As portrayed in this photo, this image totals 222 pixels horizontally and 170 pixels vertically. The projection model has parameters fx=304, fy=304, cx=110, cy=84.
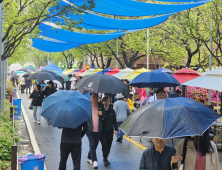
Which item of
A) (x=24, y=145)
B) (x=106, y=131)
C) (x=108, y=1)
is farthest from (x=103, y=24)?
(x=106, y=131)

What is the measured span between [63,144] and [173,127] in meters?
2.96

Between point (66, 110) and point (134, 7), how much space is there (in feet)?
25.4

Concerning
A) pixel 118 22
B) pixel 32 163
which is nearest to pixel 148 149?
pixel 32 163

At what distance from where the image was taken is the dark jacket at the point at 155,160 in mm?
3654

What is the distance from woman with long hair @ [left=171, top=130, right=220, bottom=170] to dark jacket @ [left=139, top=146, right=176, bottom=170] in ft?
0.39

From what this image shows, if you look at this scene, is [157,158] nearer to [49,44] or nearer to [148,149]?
[148,149]

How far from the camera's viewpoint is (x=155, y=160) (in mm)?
3666

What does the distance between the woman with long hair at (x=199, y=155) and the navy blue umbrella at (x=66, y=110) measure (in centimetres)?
216

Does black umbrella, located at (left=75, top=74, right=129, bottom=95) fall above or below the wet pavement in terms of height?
above

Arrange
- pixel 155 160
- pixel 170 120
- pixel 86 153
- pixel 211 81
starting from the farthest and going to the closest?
pixel 86 153
pixel 211 81
pixel 155 160
pixel 170 120

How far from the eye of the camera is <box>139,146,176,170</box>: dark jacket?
3.65 m

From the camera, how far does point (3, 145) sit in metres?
7.25

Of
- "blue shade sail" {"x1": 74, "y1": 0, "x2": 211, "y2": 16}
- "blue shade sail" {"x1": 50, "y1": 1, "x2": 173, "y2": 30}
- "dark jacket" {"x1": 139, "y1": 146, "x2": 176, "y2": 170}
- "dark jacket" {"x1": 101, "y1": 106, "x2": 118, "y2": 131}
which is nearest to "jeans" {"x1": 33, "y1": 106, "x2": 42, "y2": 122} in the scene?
"blue shade sail" {"x1": 50, "y1": 1, "x2": 173, "y2": 30}

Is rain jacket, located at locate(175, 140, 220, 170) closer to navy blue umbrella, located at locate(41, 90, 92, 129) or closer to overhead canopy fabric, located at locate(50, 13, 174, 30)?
navy blue umbrella, located at locate(41, 90, 92, 129)
